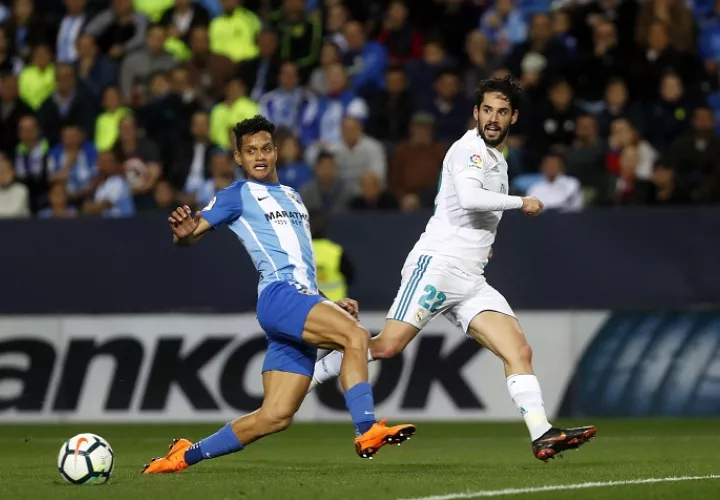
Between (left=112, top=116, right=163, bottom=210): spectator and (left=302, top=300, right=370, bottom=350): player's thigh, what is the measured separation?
8448 millimetres

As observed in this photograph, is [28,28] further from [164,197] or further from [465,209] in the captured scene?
[465,209]

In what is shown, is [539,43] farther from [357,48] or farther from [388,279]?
[388,279]

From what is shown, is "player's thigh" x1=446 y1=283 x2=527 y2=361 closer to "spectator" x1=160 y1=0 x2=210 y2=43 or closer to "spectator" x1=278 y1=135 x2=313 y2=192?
"spectator" x1=278 y1=135 x2=313 y2=192

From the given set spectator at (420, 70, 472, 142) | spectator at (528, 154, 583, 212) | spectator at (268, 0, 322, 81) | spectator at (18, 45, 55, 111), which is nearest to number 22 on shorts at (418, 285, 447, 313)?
spectator at (528, 154, 583, 212)

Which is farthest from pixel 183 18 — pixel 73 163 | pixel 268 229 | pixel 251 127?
pixel 268 229

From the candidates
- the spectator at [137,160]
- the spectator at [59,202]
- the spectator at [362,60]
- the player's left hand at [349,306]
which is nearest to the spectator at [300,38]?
the spectator at [362,60]

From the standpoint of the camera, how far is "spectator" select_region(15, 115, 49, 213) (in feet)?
55.4

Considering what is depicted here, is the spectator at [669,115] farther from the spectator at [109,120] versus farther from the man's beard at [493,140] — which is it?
the man's beard at [493,140]

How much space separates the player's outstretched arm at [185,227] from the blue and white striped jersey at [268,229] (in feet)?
0.61

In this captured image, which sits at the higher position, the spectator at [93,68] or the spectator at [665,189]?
the spectator at [93,68]

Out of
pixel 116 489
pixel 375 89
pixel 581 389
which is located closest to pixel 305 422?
pixel 581 389

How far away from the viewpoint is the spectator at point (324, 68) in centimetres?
1698

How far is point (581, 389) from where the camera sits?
565 inches

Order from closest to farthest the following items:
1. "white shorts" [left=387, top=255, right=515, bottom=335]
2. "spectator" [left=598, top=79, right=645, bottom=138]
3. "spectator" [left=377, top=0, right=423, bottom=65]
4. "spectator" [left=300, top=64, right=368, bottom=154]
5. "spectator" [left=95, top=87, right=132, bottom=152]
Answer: "white shorts" [left=387, top=255, right=515, bottom=335]
"spectator" [left=598, top=79, right=645, bottom=138]
"spectator" [left=300, top=64, right=368, bottom=154]
"spectator" [left=95, top=87, right=132, bottom=152]
"spectator" [left=377, top=0, right=423, bottom=65]
